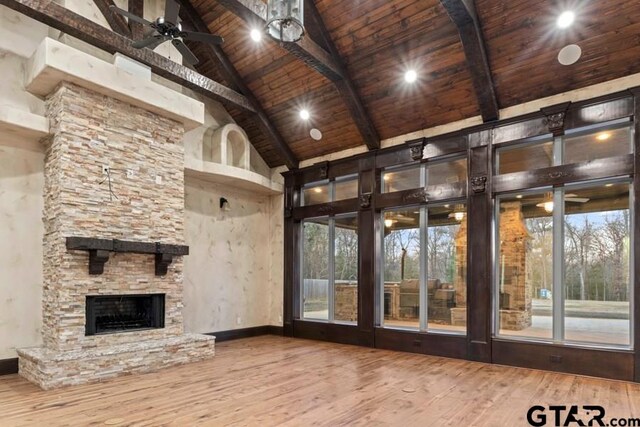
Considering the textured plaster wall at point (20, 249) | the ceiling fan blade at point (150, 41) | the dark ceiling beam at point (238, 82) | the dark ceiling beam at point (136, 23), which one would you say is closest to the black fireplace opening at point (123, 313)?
the textured plaster wall at point (20, 249)

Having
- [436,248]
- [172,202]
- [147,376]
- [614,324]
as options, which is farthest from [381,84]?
[147,376]

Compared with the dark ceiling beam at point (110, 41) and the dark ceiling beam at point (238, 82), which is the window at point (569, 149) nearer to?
the dark ceiling beam at point (238, 82)

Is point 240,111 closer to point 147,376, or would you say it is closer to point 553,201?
point 147,376

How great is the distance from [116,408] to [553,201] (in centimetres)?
593

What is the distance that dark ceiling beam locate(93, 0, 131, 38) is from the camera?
5.59 meters

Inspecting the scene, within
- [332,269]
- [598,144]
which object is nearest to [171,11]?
[332,269]

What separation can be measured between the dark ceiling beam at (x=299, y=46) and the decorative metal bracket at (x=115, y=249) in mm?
3309

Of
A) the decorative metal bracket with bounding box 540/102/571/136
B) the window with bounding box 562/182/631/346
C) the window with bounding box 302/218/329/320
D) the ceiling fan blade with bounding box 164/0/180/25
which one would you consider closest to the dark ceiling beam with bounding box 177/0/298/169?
the window with bounding box 302/218/329/320

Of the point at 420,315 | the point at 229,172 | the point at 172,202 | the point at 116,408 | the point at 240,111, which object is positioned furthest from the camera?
the point at 240,111

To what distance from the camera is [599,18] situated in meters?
4.61

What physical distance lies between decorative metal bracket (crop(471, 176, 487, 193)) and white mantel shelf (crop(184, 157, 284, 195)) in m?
4.05

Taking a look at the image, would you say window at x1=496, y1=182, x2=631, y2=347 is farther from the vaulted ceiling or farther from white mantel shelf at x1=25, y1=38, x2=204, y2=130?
white mantel shelf at x1=25, y1=38, x2=204, y2=130

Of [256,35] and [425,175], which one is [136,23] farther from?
[425,175]

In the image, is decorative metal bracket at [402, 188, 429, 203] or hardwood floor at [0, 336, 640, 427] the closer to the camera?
hardwood floor at [0, 336, 640, 427]
